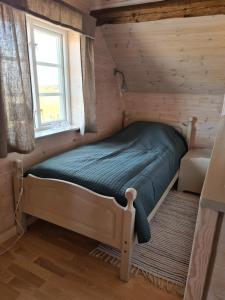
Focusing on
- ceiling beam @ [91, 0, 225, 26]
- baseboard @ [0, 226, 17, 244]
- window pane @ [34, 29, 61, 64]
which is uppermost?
A: ceiling beam @ [91, 0, 225, 26]

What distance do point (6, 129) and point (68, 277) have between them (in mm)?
1154

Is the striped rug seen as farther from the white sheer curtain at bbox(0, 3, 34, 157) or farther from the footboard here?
the white sheer curtain at bbox(0, 3, 34, 157)

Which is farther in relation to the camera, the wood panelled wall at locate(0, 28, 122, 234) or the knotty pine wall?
the knotty pine wall

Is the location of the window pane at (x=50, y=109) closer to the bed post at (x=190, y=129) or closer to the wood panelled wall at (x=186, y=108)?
the wood panelled wall at (x=186, y=108)

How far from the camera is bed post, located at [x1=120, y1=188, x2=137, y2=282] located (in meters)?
A: 1.43

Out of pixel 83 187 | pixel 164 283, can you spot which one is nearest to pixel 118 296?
pixel 164 283

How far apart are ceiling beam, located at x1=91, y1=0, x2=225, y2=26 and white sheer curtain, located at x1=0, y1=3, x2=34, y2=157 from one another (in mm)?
1270

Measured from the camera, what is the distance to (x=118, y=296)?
4.77ft

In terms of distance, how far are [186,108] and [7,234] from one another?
2753 millimetres

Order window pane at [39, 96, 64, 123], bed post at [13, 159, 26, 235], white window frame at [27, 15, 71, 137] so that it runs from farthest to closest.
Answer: window pane at [39, 96, 64, 123] < white window frame at [27, 15, 71, 137] < bed post at [13, 159, 26, 235]

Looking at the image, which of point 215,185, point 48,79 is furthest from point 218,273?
point 48,79

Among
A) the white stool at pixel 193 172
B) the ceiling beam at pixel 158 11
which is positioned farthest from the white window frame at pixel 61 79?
the white stool at pixel 193 172

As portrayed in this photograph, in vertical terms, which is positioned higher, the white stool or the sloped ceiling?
the sloped ceiling

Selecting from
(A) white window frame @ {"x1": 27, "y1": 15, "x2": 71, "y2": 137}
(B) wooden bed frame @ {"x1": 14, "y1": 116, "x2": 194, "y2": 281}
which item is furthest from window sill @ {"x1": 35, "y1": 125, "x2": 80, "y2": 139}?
(B) wooden bed frame @ {"x1": 14, "y1": 116, "x2": 194, "y2": 281}
